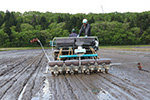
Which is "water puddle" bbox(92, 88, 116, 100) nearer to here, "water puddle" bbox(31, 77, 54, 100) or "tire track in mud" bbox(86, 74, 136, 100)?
"tire track in mud" bbox(86, 74, 136, 100)

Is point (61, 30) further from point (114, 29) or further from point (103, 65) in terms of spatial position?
point (103, 65)

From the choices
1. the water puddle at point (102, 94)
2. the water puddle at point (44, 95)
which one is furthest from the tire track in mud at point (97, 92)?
the water puddle at point (44, 95)

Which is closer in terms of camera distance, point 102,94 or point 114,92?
point 102,94

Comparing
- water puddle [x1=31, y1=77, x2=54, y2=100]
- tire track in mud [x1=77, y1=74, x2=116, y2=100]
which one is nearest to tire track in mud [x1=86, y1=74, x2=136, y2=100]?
tire track in mud [x1=77, y1=74, x2=116, y2=100]

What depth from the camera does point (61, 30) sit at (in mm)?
99875

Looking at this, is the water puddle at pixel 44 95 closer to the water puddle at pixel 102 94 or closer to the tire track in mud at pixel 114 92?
the water puddle at pixel 102 94

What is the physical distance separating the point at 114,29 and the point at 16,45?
185 feet

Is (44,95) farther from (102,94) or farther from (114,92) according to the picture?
(114,92)

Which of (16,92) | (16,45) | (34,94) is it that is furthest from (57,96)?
(16,45)

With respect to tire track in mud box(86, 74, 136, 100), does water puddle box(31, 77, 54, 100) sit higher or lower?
lower

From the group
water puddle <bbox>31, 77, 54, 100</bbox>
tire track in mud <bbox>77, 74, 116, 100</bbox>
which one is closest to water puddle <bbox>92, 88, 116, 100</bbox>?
tire track in mud <bbox>77, 74, 116, 100</bbox>

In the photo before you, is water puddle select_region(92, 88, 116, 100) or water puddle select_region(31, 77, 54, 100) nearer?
water puddle select_region(92, 88, 116, 100)

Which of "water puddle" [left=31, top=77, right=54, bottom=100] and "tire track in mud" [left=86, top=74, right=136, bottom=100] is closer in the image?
"tire track in mud" [left=86, top=74, right=136, bottom=100]

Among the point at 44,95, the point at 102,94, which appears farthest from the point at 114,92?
the point at 44,95
